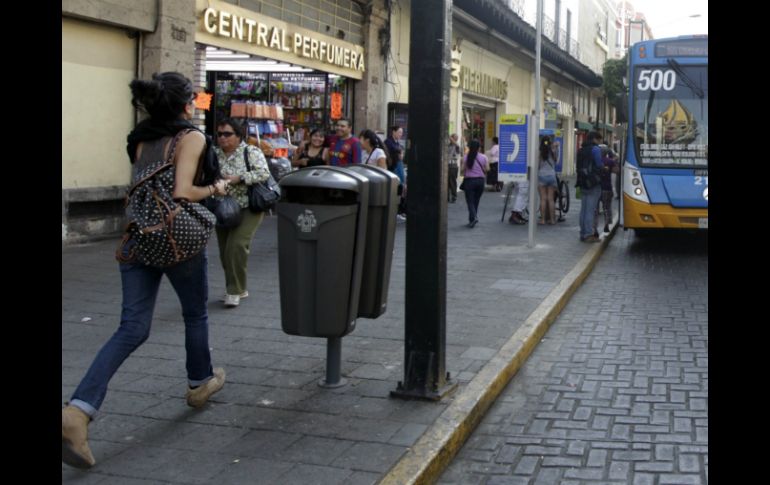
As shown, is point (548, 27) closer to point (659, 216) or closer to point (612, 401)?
point (659, 216)

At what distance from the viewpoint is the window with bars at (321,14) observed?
52.9 ft

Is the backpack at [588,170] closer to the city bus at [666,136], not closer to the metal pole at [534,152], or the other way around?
the city bus at [666,136]

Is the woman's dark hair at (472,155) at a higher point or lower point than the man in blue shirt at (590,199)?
higher

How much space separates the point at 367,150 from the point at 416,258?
26.5 ft

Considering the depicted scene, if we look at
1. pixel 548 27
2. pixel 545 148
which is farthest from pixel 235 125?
pixel 548 27

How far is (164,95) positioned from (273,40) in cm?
1188

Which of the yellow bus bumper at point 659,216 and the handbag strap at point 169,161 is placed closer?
the handbag strap at point 169,161

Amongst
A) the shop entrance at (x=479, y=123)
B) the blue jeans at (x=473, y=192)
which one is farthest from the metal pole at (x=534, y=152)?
the shop entrance at (x=479, y=123)

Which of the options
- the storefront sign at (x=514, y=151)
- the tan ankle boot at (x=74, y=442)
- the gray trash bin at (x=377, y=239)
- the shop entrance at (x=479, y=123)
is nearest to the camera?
the tan ankle boot at (x=74, y=442)

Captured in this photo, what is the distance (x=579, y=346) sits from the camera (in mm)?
7328

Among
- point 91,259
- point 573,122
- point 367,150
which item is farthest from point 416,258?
point 573,122

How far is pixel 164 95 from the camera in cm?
453

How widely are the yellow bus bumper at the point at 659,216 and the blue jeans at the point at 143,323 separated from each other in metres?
9.67

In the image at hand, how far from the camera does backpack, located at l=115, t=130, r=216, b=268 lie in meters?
4.44
